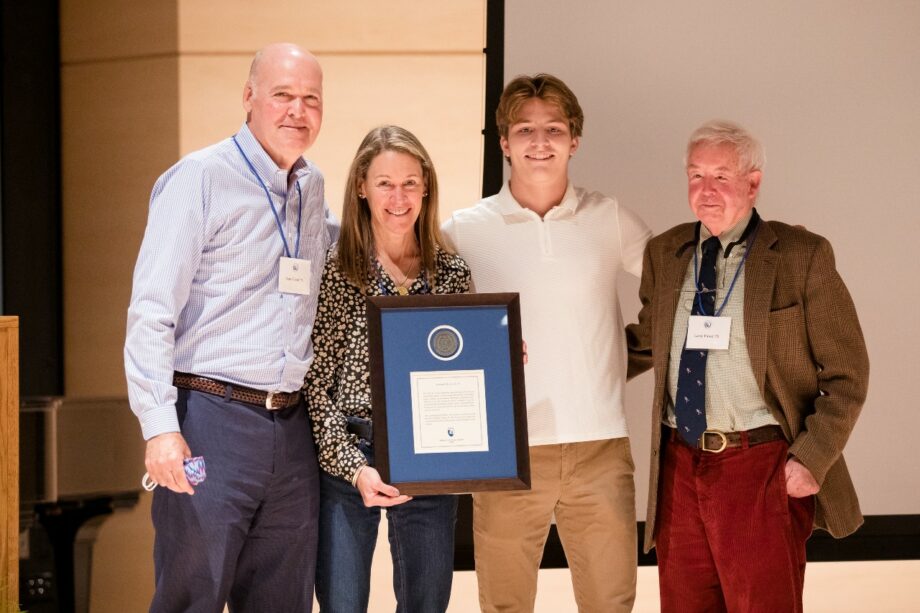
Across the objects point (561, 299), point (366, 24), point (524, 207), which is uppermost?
point (366, 24)

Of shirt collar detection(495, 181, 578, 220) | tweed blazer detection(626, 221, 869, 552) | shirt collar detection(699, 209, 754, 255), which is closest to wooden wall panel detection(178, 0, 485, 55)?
shirt collar detection(495, 181, 578, 220)

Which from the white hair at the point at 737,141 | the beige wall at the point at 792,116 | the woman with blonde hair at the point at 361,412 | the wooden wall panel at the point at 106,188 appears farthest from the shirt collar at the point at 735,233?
the wooden wall panel at the point at 106,188

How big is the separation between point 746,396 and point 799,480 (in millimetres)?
248

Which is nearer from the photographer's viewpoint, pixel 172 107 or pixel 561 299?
pixel 561 299

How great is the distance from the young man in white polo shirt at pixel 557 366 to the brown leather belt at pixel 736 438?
0.34m

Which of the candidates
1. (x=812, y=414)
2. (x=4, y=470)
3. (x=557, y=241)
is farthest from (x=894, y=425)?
(x=4, y=470)

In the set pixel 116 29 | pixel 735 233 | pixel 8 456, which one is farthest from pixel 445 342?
pixel 116 29

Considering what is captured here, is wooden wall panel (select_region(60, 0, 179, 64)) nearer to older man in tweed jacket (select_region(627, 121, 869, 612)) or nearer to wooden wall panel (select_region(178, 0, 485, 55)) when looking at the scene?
wooden wall panel (select_region(178, 0, 485, 55))

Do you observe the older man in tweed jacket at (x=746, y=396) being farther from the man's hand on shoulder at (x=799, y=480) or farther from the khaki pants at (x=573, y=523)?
the khaki pants at (x=573, y=523)

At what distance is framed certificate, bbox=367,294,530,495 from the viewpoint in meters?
2.39

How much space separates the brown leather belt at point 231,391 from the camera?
2.40 metres

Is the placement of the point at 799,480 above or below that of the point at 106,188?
below

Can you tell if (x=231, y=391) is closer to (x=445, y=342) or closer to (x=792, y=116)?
(x=445, y=342)

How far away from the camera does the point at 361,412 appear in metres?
2.50
